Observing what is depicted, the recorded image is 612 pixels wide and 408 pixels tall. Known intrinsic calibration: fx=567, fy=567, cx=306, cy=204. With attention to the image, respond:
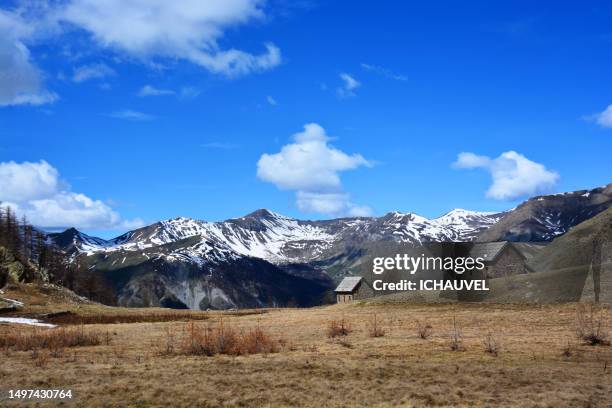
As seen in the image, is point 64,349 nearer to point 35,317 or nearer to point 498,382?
point 498,382

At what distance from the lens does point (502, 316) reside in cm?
5316

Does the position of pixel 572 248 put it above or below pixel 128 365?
above

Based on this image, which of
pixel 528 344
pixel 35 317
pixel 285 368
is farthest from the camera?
pixel 35 317

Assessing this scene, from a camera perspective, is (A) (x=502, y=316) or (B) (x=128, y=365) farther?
(A) (x=502, y=316)

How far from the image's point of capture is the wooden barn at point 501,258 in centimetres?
9594

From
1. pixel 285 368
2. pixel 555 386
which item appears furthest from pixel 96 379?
pixel 555 386

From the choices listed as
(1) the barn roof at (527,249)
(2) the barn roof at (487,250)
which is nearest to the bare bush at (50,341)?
(2) the barn roof at (487,250)

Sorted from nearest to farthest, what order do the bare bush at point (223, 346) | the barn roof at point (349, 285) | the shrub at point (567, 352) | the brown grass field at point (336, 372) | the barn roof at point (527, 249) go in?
the brown grass field at point (336, 372) < the shrub at point (567, 352) < the bare bush at point (223, 346) < the barn roof at point (527, 249) < the barn roof at point (349, 285)

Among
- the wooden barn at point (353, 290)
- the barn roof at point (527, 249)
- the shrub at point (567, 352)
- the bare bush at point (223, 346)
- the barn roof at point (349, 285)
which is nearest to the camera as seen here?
the shrub at point (567, 352)

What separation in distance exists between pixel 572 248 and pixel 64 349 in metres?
70.4

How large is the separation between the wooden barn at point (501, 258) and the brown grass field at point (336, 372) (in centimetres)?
5567

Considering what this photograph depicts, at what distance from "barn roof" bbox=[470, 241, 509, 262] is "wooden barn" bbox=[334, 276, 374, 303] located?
43712 mm

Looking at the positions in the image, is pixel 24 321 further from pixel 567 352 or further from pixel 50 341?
A: pixel 567 352

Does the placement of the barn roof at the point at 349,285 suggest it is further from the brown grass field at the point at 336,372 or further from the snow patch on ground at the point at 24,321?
the brown grass field at the point at 336,372
